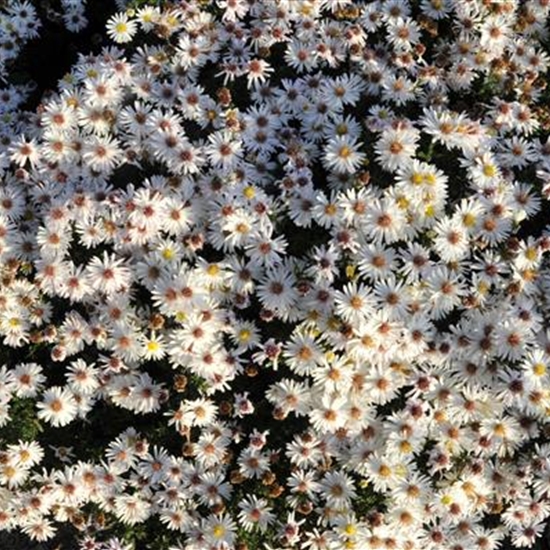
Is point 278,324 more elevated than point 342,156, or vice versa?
point 342,156

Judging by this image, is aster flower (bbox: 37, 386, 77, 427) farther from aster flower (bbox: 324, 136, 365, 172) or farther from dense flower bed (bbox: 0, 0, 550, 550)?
aster flower (bbox: 324, 136, 365, 172)

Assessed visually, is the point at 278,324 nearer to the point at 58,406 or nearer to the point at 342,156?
the point at 342,156

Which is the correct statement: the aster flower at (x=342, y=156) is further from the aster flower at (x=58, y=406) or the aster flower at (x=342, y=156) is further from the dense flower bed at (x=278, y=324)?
the aster flower at (x=58, y=406)

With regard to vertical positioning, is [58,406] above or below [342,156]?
below

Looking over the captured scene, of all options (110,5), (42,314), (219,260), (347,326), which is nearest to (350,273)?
(347,326)

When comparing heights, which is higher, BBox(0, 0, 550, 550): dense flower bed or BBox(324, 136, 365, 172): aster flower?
BBox(324, 136, 365, 172): aster flower

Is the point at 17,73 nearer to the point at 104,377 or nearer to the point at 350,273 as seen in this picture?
the point at 104,377

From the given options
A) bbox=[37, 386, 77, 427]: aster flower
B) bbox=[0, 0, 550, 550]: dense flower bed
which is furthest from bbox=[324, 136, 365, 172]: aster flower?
bbox=[37, 386, 77, 427]: aster flower

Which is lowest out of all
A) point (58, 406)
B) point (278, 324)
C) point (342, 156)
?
point (58, 406)

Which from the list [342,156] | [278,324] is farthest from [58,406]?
[342,156]
